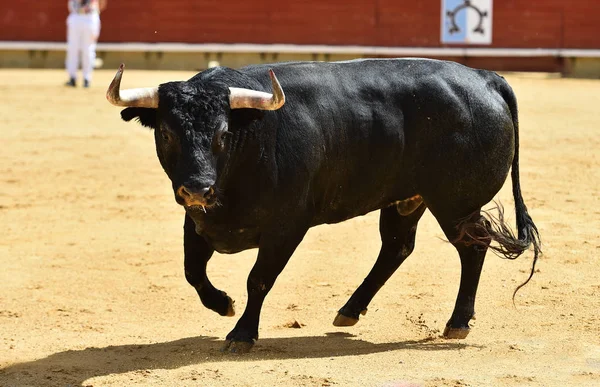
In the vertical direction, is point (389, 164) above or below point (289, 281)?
above

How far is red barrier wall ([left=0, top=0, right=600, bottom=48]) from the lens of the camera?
1638 cm

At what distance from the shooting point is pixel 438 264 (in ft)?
19.9

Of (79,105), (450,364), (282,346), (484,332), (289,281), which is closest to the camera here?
(450,364)

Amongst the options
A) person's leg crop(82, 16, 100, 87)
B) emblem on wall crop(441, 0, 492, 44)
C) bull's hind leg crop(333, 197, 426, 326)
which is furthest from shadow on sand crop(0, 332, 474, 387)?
emblem on wall crop(441, 0, 492, 44)

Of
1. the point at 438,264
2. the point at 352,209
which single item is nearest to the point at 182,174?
the point at 352,209

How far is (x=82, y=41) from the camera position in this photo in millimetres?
14328

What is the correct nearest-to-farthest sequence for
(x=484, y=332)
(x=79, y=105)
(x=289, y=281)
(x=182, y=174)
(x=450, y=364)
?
(x=182, y=174) < (x=450, y=364) < (x=484, y=332) < (x=289, y=281) < (x=79, y=105)

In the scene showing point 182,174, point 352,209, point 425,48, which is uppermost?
point 182,174

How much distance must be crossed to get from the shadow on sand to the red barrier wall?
12.4 meters

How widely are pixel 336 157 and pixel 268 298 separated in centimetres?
114

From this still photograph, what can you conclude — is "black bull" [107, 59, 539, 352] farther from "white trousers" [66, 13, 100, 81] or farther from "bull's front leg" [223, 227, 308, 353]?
"white trousers" [66, 13, 100, 81]

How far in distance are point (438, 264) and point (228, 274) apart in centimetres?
112

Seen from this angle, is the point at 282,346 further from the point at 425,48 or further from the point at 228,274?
the point at 425,48

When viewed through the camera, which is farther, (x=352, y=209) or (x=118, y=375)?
(x=352, y=209)
